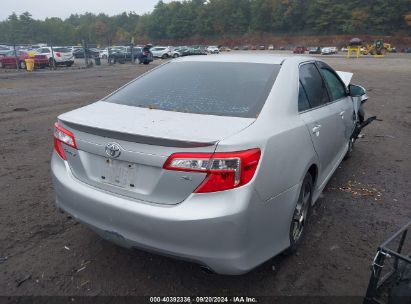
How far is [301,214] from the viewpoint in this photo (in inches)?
122

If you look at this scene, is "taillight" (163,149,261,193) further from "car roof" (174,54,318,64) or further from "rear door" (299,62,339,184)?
"car roof" (174,54,318,64)

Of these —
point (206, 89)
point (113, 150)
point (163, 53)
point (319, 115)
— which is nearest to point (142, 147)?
point (113, 150)

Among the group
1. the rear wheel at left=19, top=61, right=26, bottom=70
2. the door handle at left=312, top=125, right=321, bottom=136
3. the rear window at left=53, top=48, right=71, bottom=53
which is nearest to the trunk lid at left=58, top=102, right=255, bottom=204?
the door handle at left=312, top=125, right=321, bottom=136

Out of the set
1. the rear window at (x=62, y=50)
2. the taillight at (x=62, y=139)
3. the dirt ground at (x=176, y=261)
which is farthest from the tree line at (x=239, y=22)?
the taillight at (x=62, y=139)

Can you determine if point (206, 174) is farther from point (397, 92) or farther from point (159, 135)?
point (397, 92)

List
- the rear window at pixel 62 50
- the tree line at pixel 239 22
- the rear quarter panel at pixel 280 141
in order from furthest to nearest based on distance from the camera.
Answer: the tree line at pixel 239 22 < the rear window at pixel 62 50 < the rear quarter panel at pixel 280 141

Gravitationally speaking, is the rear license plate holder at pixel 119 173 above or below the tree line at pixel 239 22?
below

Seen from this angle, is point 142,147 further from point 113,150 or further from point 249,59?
point 249,59

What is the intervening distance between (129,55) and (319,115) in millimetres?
34831

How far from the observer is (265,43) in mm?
99875

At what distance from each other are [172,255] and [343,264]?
1.52 metres

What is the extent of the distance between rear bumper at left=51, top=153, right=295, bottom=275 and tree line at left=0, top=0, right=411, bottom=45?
259 ft

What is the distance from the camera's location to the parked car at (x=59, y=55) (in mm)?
27078

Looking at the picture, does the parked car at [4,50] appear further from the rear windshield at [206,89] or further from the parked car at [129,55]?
the rear windshield at [206,89]
